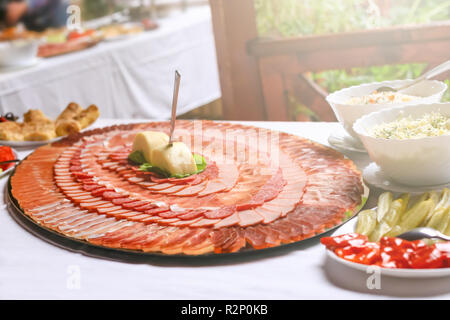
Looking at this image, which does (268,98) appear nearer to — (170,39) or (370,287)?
(170,39)

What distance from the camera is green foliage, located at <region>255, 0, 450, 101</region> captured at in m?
2.85

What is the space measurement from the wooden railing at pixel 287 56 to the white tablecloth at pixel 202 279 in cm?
213

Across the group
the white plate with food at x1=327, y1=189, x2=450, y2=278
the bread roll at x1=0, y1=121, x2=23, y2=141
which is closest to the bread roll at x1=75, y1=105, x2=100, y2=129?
the bread roll at x1=0, y1=121, x2=23, y2=141

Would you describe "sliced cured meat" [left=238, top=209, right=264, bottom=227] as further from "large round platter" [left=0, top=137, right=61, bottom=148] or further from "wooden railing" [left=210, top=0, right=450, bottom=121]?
"wooden railing" [left=210, top=0, right=450, bottom=121]

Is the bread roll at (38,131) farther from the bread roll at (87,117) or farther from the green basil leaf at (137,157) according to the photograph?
the green basil leaf at (137,157)

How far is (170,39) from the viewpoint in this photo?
14.9 ft

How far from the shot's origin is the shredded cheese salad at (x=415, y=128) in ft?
4.15

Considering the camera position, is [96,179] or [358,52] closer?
[96,179]

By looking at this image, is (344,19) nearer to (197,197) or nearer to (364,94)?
(364,94)

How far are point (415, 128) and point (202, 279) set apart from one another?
677 mm

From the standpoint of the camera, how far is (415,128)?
1.31 meters

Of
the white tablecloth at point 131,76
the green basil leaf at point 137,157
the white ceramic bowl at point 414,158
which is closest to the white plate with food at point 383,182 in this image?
the white ceramic bowl at point 414,158
